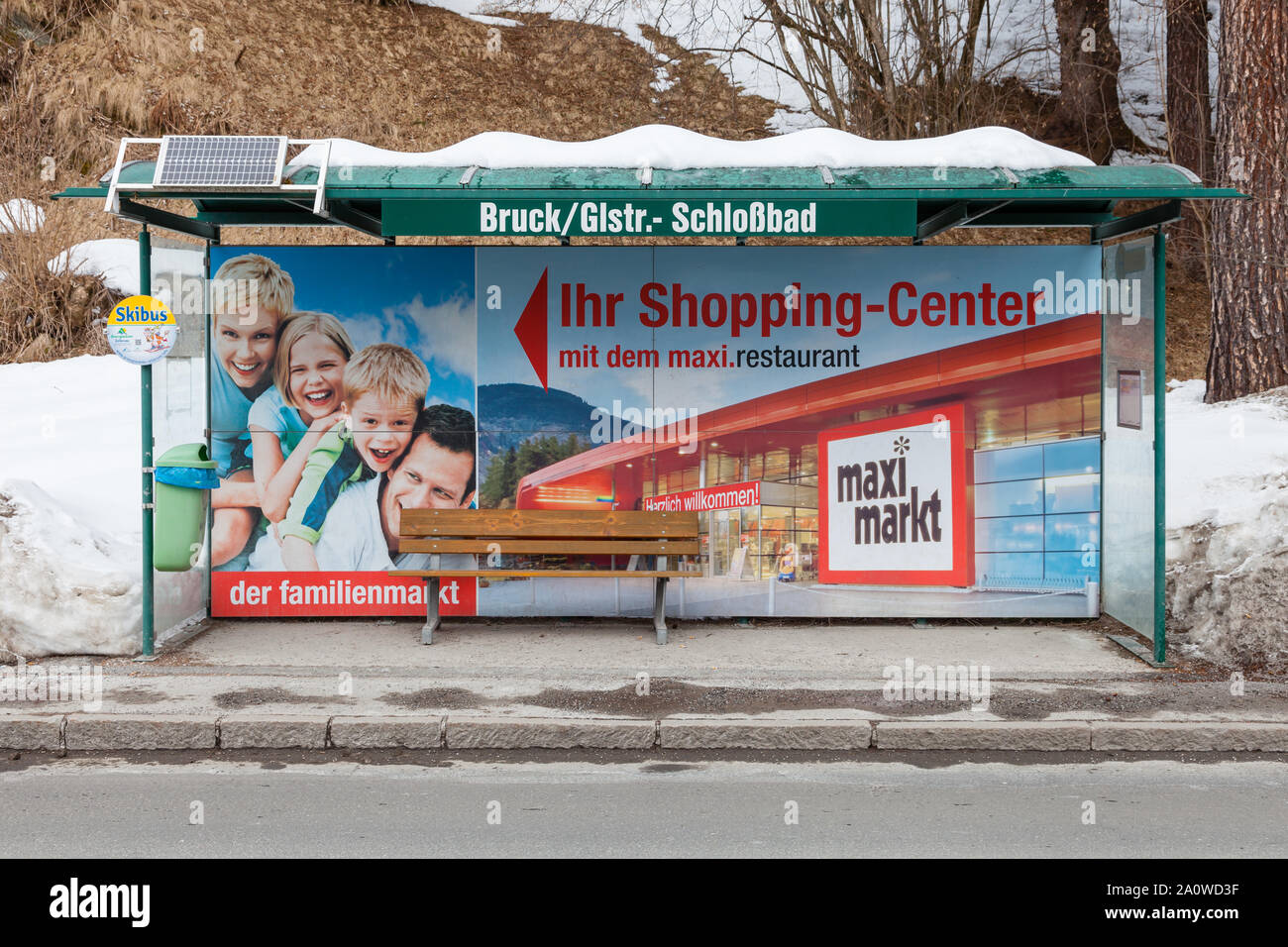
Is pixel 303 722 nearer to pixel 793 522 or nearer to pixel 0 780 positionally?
pixel 0 780

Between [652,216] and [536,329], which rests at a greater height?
[652,216]

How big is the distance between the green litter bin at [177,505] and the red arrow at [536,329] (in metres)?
2.46

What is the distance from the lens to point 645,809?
5086 mm

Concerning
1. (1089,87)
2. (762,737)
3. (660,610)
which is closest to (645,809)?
(762,737)

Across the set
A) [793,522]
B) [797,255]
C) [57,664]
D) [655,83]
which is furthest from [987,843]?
[655,83]

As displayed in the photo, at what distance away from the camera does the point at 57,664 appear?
7199 mm

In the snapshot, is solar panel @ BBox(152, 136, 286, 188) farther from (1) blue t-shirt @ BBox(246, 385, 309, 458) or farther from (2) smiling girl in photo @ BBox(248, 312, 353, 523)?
(1) blue t-shirt @ BBox(246, 385, 309, 458)

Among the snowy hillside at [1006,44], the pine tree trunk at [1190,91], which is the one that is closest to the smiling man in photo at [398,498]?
the snowy hillside at [1006,44]

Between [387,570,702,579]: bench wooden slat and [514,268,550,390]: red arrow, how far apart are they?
1.46 m

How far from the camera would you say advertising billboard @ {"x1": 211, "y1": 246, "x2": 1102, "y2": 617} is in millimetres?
8539

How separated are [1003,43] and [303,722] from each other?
1796cm

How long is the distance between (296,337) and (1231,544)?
6.91 metres
